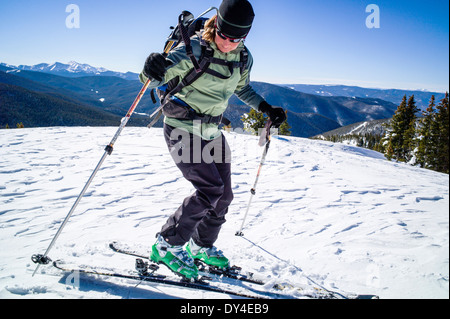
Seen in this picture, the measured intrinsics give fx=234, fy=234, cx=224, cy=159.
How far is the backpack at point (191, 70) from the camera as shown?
2152 mm

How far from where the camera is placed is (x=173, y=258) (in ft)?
8.61

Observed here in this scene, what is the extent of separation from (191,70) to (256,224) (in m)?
2.79

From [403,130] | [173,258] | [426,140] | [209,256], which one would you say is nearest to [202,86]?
[173,258]

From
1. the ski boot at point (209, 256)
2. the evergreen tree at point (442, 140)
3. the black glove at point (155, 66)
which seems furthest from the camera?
the evergreen tree at point (442, 140)

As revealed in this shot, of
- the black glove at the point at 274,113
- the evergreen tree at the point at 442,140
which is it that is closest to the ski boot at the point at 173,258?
the black glove at the point at 274,113

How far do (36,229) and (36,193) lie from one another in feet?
5.59

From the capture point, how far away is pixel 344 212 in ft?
14.1

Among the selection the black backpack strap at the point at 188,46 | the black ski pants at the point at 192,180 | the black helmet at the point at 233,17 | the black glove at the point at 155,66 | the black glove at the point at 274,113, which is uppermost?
the black helmet at the point at 233,17

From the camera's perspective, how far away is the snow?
93.8 inches

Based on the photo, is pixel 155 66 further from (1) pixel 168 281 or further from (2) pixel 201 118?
(1) pixel 168 281

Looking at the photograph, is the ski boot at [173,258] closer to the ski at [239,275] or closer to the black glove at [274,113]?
the ski at [239,275]

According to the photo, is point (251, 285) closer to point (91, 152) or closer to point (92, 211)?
point (92, 211)
